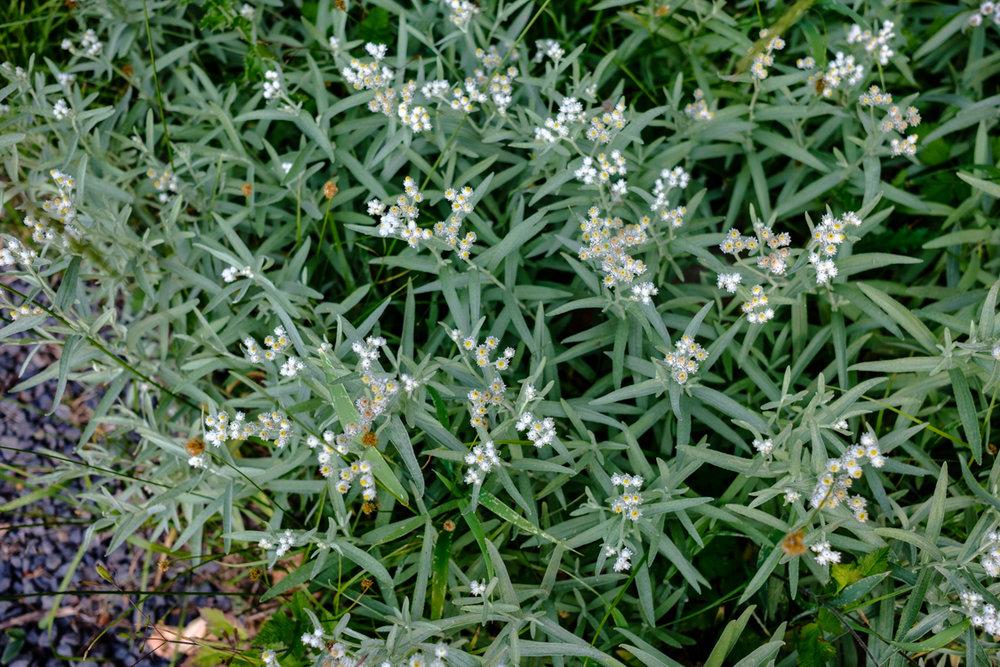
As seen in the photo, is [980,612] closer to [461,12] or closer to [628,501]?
[628,501]

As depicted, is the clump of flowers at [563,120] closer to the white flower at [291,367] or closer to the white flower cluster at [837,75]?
the white flower cluster at [837,75]

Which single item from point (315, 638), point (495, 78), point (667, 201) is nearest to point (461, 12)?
point (495, 78)

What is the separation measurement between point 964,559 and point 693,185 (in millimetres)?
2288

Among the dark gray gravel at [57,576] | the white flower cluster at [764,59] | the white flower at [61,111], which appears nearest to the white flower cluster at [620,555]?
the white flower cluster at [764,59]

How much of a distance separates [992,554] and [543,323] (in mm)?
1967

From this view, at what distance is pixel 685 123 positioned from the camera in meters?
3.71

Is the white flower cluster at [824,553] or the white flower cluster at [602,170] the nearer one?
the white flower cluster at [824,553]

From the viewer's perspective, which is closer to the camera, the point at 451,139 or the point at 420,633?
the point at 420,633

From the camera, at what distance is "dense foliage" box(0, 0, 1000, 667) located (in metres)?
2.87

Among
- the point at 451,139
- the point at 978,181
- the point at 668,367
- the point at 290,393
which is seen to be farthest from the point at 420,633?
the point at 978,181

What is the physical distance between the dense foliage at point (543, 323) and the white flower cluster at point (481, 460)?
1cm

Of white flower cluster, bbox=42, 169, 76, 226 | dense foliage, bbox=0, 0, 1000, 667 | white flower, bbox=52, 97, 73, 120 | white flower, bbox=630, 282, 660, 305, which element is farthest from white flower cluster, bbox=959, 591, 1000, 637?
white flower, bbox=52, 97, 73, 120

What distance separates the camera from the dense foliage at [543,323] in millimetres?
2871

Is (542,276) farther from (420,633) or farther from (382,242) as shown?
(420,633)
